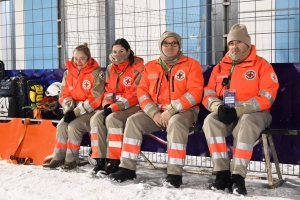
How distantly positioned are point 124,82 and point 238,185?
1.49 meters

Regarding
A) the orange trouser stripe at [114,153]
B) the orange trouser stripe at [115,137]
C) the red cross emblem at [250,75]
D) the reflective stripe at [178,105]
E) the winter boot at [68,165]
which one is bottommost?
the winter boot at [68,165]

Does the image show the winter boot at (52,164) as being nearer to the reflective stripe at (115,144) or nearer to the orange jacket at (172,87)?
the reflective stripe at (115,144)

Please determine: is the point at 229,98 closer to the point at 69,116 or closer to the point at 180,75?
the point at 180,75

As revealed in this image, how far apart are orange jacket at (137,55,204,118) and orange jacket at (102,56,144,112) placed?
0.19 m

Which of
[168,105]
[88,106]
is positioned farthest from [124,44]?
[168,105]

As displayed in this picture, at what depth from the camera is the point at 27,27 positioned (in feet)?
23.7

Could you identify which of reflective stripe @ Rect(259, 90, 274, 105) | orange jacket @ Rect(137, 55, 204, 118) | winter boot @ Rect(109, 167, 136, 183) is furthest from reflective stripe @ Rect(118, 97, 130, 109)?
reflective stripe @ Rect(259, 90, 274, 105)

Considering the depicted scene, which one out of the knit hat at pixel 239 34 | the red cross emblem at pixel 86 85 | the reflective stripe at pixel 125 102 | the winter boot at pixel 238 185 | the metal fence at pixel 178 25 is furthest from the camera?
the metal fence at pixel 178 25

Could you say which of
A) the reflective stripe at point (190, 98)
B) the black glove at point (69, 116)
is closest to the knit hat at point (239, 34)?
the reflective stripe at point (190, 98)

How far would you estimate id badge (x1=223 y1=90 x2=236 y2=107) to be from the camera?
3.05 meters

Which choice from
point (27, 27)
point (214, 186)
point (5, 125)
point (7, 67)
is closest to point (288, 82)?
point (214, 186)

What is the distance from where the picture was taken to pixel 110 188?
2.93 m

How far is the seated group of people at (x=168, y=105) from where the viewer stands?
2881 millimetres

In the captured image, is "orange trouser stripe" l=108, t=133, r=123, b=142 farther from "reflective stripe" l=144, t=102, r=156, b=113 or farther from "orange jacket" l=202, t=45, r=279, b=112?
"orange jacket" l=202, t=45, r=279, b=112
